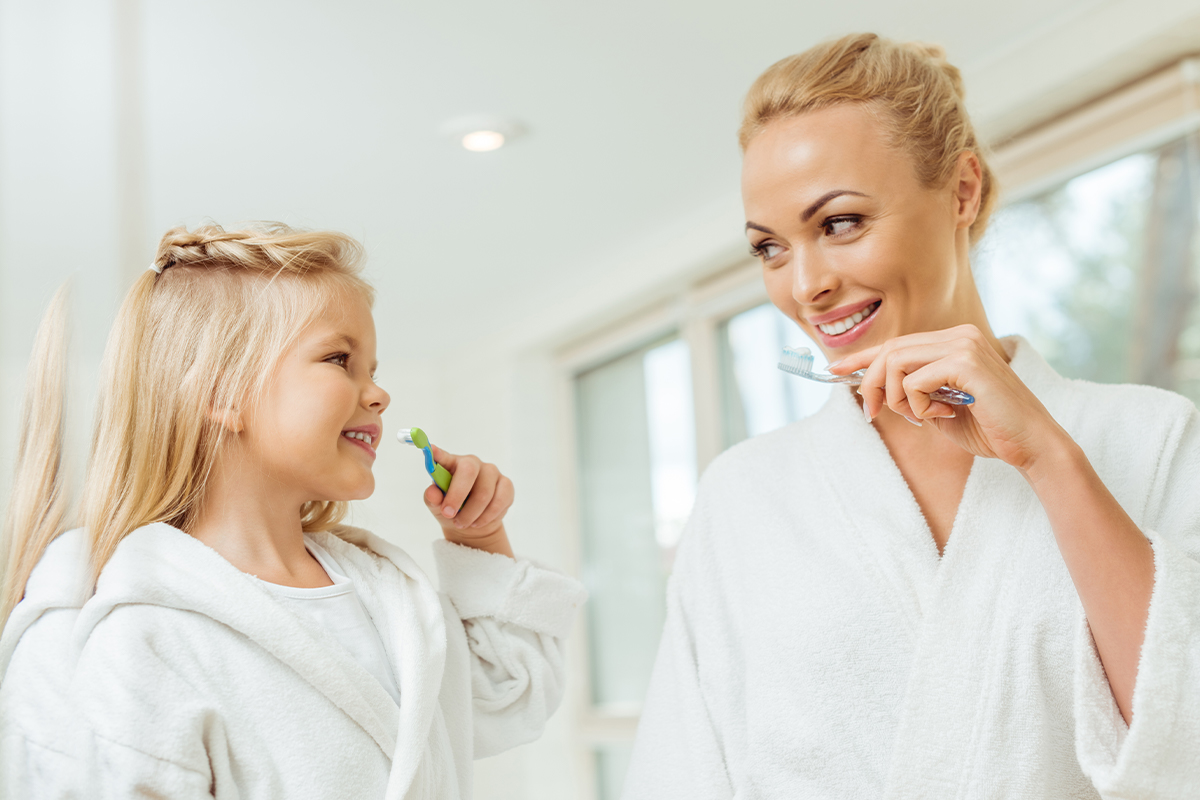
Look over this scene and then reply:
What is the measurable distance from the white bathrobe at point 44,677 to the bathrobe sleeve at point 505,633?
0.36 m

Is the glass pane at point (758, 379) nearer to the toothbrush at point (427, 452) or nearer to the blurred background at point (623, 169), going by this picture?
the blurred background at point (623, 169)

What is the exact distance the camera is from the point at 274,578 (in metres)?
0.83

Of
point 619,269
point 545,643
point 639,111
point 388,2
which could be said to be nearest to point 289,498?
point 545,643

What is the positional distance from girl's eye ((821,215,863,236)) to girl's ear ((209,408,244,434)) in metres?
0.54

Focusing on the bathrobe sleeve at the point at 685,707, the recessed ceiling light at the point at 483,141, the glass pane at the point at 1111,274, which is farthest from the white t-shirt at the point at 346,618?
the recessed ceiling light at the point at 483,141

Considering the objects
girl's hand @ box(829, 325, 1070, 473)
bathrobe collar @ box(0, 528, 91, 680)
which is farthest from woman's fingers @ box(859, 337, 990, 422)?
bathrobe collar @ box(0, 528, 91, 680)

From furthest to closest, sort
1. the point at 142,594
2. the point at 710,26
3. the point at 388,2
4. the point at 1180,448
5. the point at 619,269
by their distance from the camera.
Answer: the point at 619,269 → the point at 710,26 → the point at 388,2 → the point at 1180,448 → the point at 142,594

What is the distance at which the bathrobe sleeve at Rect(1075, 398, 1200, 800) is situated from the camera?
2.26 ft

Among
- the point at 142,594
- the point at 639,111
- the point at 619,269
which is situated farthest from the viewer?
the point at 619,269

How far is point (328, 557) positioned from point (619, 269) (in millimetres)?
2185

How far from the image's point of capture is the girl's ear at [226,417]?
83 cm

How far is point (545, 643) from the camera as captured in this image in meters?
1.00

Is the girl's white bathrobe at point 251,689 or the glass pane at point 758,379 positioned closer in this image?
the girl's white bathrobe at point 251,689

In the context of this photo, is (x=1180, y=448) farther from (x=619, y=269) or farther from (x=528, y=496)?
(x=528, y=496)
